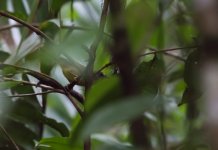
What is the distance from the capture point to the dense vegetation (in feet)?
1.16

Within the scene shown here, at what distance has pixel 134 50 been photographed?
35cm

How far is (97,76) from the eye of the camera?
2.52 feet

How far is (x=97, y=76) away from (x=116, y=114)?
42cm

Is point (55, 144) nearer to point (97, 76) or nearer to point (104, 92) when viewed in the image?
point (97, 76)

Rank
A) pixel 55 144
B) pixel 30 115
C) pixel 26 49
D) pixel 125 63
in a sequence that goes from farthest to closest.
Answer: pixel 30 115
pixel 26 49
pixel 55 144
pixel 125 63

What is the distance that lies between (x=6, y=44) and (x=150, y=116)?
16.1 inches

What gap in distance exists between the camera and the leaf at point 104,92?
408mm

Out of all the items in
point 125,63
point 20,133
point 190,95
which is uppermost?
point 125,63

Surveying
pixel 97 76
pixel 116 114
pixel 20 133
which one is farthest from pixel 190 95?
pixel 116 114

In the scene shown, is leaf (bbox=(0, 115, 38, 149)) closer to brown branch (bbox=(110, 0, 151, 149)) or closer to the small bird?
the small bird

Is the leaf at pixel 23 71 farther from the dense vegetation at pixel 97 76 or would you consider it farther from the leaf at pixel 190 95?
the leaf at pixel 190 95

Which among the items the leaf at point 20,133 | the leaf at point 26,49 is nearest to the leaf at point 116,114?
the leaf at point 26,49

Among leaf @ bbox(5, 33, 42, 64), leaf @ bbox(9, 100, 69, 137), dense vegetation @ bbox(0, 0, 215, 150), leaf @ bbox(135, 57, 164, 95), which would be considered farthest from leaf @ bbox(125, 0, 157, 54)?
leaf @ bbox(9, 100, 69, 137)

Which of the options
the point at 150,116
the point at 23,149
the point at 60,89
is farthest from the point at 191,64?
the point at 150,116
